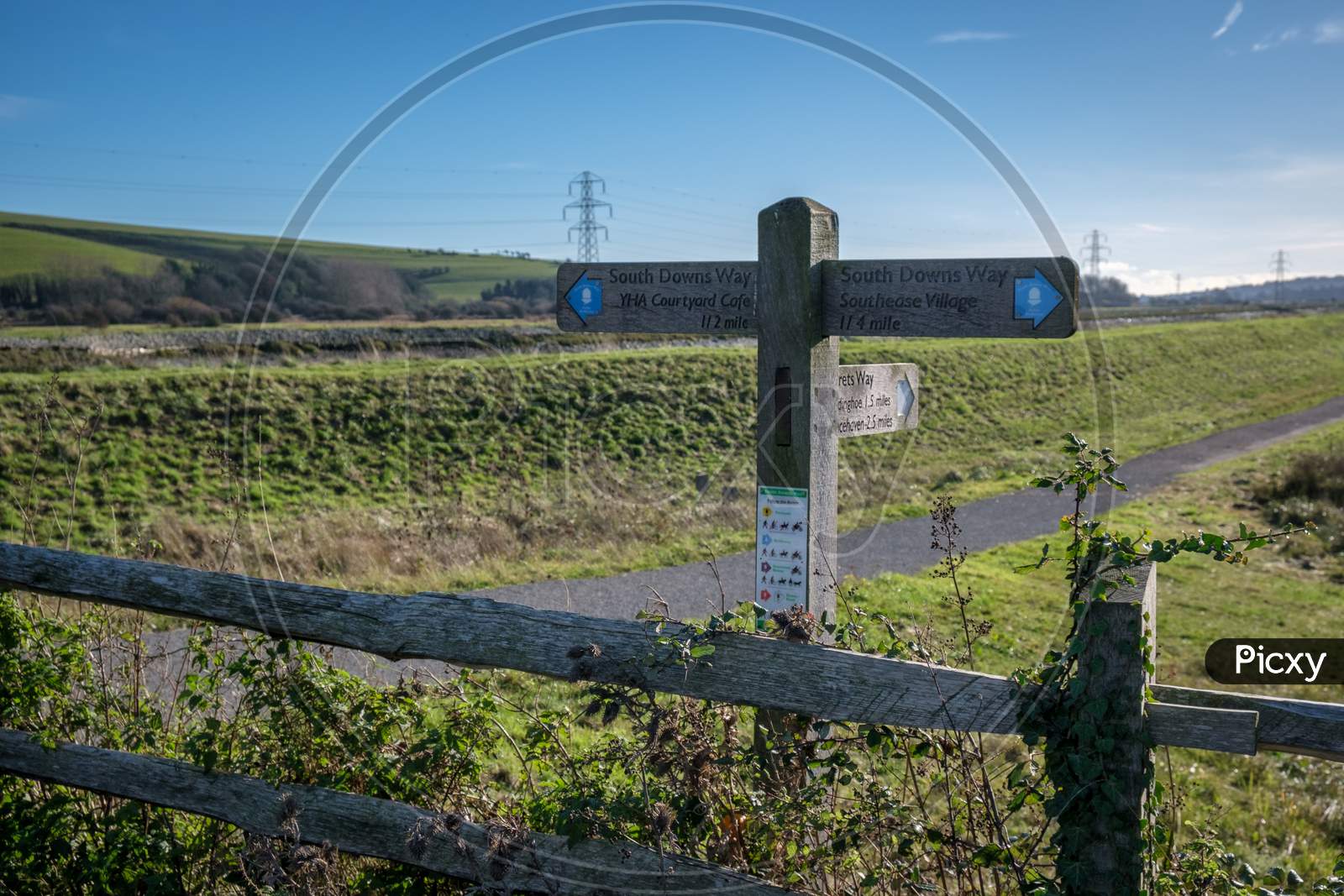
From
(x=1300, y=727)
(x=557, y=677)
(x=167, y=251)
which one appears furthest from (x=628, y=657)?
(x=167, y=251)

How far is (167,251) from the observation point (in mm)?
74250

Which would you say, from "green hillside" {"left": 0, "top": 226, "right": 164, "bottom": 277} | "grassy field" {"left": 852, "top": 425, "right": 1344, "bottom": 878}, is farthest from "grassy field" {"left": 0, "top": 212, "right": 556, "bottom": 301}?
"grassy field" {"left": 852, "top": 425, "right": 1344, "bottom": 878}

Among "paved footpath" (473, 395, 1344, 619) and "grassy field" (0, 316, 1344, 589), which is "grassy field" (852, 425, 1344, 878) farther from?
"grassy field" (0, 316, 1344, 589)

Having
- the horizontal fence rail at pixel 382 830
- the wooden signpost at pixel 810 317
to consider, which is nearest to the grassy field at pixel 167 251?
the horizontal fence rail at pixel 382 830

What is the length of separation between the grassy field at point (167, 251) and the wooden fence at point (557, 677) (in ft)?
186

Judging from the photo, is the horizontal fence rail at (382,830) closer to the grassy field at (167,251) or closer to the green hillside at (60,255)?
the green hillside at (60,255)

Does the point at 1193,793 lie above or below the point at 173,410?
below

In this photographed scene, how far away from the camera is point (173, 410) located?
20688 millimetres

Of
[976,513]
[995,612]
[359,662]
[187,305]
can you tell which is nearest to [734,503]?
[976,513]

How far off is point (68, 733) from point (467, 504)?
13266mm

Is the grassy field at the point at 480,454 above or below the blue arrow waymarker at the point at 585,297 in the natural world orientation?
below

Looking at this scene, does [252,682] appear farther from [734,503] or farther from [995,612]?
[734,503]

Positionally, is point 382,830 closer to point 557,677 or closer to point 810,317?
point 557,677

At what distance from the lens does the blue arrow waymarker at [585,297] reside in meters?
4.26
